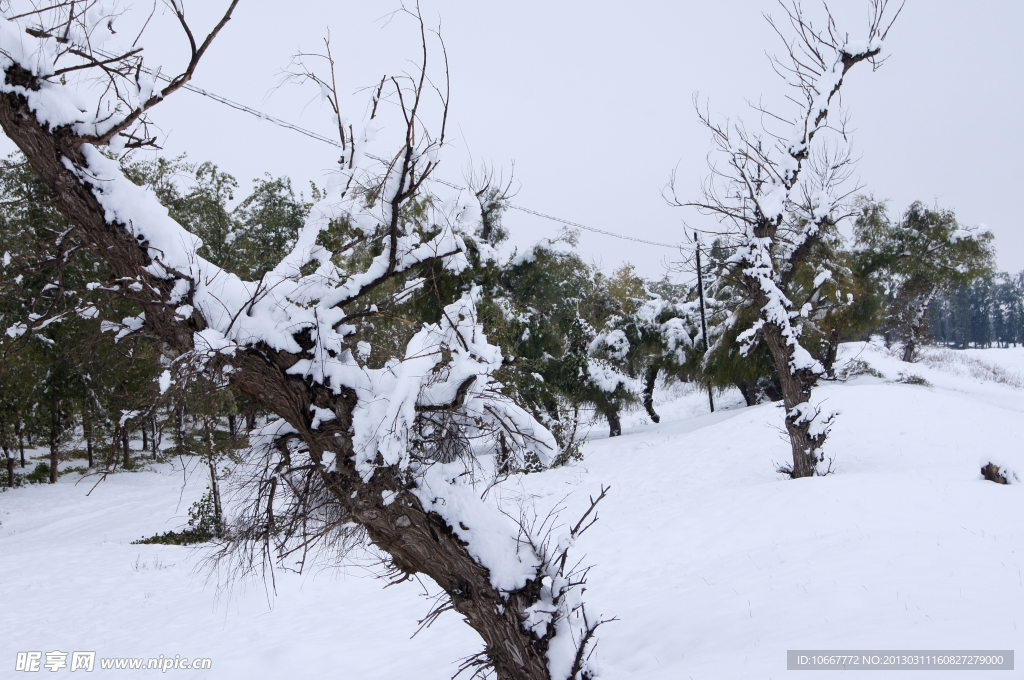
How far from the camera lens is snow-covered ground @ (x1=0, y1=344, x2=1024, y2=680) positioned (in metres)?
4.21

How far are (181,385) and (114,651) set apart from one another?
5.92 meters

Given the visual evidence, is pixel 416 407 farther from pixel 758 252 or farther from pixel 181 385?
pixel 758 252

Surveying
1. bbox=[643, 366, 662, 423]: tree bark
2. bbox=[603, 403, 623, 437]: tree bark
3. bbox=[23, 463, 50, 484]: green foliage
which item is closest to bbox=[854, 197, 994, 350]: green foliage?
bbox=[643, 366, 662, 423]: tree bark

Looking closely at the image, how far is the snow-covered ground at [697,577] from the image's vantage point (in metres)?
4.21

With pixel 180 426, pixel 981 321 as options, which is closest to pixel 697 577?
pixel 180 426

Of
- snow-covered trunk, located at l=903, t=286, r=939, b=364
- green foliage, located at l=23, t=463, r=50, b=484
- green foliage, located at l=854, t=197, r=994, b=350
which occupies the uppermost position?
green foliage, located at l=854, t=197, r=994, b=350

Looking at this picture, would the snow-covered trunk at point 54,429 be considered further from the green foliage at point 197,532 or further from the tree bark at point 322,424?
the tree bark at point 322,424

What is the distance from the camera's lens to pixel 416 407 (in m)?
3.32

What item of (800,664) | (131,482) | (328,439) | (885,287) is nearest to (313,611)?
(328,439)

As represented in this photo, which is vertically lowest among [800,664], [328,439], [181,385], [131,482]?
[131,482]

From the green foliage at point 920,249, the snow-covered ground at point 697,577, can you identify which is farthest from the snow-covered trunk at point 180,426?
the green foliage at point 920,249

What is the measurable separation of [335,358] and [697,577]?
4759mm

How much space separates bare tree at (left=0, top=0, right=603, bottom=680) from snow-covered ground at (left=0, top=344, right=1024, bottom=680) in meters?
1.06

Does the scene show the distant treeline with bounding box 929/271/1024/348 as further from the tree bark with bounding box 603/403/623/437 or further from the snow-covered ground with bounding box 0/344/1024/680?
the snow-covered ground with bounding box 0/344/1024/680
